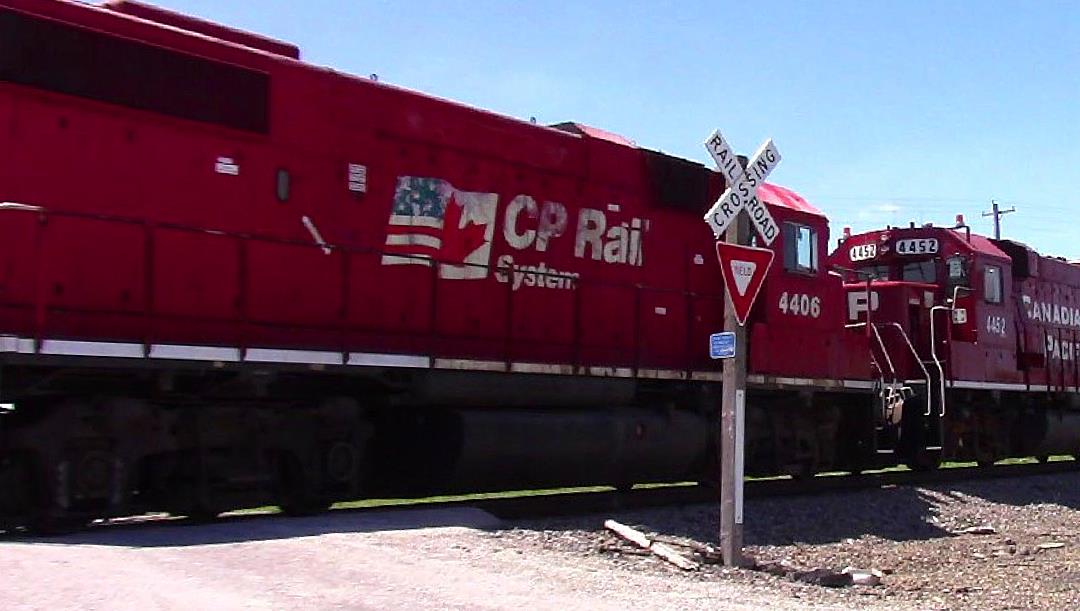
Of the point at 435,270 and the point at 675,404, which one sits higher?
the point at 435,270

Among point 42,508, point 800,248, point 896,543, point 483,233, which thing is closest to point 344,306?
point 483,233

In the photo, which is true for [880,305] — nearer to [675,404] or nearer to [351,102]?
[675,404]

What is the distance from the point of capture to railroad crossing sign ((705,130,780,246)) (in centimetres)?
895

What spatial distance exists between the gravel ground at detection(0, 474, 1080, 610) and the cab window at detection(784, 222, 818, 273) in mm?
3821

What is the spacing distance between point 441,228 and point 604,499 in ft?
10.5

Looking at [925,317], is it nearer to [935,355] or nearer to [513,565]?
[935,355]

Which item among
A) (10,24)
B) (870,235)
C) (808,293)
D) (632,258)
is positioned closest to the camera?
(10,24)

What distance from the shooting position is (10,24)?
799 cm

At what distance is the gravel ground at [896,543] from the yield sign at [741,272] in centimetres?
198

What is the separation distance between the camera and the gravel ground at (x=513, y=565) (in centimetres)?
617

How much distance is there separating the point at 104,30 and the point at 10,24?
751mm

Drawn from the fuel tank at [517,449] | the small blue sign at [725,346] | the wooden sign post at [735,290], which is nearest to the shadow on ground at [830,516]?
the fuel tank at [517,449]

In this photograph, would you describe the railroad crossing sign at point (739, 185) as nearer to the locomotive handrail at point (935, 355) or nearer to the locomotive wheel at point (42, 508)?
the locomotive wheel at point (42, 508)

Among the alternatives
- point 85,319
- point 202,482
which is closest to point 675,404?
point 202,482
